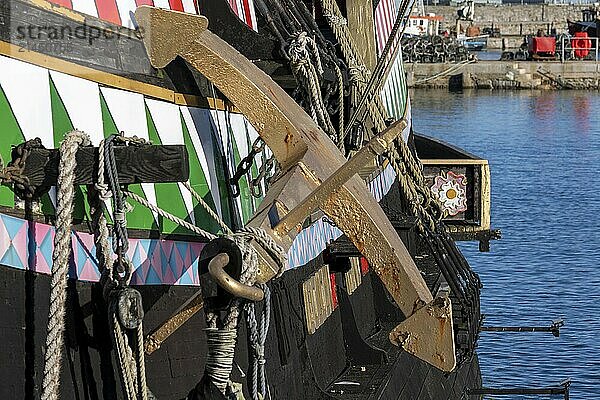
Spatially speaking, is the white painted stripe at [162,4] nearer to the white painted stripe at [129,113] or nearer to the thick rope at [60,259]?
the white painted stripe at [129,113]

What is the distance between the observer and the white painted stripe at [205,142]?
209 inches

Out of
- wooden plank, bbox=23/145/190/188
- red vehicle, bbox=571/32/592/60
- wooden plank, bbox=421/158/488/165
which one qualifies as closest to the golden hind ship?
wooden plank, bbox=23/145/190/188

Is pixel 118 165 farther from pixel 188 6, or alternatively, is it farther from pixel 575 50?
pixel 575 50

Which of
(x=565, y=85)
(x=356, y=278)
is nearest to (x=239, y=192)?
(x=356, y=278)

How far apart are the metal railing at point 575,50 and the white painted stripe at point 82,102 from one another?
49.9 metres

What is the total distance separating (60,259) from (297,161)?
3.74ft

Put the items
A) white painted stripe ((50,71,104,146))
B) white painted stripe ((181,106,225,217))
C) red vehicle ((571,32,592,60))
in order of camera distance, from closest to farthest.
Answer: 1. white painted stripe ((50,71,104,146))
2. white painted stripe ((181,106,225,217))
3. red vehicle ((571,32,592,60))

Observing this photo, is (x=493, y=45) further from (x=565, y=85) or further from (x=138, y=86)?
(x=138, y=86)

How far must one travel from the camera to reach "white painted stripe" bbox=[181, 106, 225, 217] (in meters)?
5.30

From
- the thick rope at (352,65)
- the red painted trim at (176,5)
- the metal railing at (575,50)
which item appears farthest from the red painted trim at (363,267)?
the metal railing at (575,50)

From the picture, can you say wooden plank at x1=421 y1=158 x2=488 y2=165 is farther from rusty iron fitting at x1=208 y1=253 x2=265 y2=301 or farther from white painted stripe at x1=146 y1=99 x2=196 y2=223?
rusty iron fitting at x1=208 y1=253 x2=265 y2=301

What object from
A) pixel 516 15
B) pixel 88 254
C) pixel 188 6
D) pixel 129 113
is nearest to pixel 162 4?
pixel 188 6

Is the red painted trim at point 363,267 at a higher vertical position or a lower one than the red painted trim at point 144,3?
lower

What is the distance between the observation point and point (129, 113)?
4.72 m
